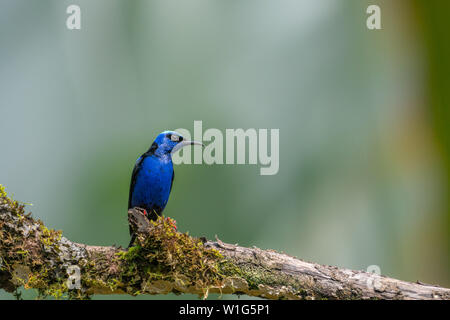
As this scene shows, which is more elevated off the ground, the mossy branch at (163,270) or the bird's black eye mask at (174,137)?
the bird's black eye mask at (174,137)

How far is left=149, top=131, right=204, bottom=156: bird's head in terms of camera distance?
216 inches

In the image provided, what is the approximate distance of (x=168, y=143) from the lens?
5492 mm

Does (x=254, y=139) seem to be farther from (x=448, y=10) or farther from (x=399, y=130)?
(x=448, y=10)

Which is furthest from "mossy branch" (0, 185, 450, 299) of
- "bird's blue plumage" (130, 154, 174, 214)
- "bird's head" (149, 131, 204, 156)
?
"bird's head" (149, 131, 204, 156)

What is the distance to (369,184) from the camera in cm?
807

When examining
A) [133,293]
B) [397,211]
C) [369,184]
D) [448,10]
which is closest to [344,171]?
[369,184]

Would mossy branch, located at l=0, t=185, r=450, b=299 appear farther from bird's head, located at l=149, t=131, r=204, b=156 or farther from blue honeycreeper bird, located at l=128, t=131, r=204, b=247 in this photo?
bird's head, located at l=149, t=131, r=204, b=156

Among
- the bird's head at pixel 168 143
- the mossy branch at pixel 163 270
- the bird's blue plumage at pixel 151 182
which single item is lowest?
the mossy branch at pixel 163 270

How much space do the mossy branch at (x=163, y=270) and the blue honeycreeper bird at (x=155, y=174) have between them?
1.76 m

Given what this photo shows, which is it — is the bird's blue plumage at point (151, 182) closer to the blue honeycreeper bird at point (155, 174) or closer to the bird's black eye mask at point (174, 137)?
the blue honeycreeper bird at point (155, 174)

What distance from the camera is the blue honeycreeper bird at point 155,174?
5.45 meters

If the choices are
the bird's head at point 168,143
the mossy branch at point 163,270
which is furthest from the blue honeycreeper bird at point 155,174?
the mossy branch at point 163,270

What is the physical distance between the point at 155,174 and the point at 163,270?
6.78 feet

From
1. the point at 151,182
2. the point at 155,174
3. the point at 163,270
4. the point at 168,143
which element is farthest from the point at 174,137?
the point at 163,270
